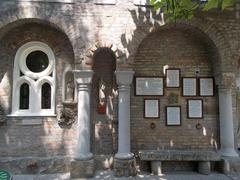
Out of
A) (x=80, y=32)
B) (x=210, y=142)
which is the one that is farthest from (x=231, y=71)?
(x=80, y=32)

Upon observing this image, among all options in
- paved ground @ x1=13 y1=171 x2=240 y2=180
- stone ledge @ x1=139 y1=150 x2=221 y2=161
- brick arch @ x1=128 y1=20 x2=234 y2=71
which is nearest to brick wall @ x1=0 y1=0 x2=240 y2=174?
brick arch @ x1=128 y1=20 x2=234 y2=71

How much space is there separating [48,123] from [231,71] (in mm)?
4807

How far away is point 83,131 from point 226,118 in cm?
358

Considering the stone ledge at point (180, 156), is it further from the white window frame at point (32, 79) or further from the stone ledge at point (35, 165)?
the white window frame at point (32, 79)

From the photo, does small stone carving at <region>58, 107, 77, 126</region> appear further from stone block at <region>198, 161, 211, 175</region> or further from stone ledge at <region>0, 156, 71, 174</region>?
stone block at <region>198, 161, 211, 175</region>

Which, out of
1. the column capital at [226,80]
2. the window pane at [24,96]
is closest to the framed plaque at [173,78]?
the column capital at [226,80]

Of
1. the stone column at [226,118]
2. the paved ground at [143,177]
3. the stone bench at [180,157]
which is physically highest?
the stone column at [226,118]

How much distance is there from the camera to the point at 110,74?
5.80m

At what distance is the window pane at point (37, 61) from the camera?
580cm

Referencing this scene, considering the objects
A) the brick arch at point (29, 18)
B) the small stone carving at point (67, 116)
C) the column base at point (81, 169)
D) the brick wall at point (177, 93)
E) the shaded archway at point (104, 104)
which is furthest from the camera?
the brick wall at point (177, 93)

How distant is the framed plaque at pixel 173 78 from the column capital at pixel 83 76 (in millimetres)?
2088

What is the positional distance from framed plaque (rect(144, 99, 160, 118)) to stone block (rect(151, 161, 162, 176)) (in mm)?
1183

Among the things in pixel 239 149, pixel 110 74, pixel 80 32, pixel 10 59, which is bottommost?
pixel 239 149

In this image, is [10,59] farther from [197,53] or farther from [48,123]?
[197,53]
